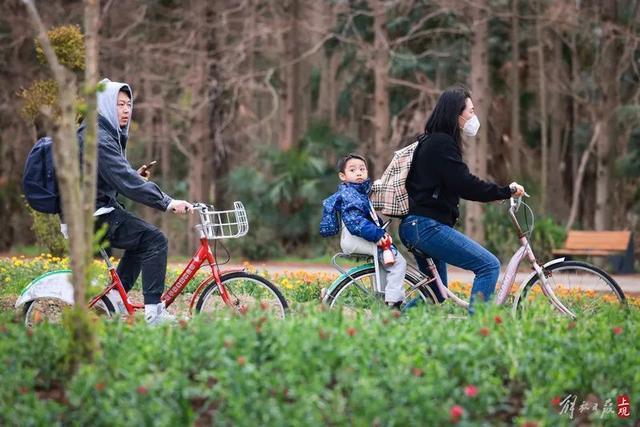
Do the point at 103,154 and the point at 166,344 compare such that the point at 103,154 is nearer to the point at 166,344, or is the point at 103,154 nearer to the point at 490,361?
the point at 166,344

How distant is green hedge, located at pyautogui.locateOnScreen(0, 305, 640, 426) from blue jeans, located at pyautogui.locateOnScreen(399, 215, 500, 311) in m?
1.06

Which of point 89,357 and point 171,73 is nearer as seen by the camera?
point 89,357

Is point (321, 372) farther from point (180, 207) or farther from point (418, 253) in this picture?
point (418, 253)

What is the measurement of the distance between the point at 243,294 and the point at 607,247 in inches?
525

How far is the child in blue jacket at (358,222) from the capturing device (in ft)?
23.1

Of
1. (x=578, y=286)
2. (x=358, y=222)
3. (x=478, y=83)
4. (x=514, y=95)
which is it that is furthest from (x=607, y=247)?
(x=358, y=222)

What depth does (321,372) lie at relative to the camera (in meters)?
5.02

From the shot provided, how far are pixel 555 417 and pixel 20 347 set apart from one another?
8.70ft

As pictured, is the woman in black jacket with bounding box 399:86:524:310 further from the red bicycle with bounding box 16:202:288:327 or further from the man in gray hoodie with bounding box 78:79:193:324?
the man in gray hoodie with bounding box 78:79:193:324

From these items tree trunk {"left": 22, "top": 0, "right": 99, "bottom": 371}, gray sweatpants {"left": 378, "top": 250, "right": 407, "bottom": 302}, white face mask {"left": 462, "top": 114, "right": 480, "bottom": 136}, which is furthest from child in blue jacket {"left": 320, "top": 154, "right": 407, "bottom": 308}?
tree trunk {"left": 22, "top": 0, "right": 99, "bottom": 371}

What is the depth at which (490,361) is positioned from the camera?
5.36 meters

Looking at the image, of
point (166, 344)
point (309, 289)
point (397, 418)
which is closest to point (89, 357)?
point (166, 344)

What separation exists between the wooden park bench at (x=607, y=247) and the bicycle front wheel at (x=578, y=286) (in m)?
11.5

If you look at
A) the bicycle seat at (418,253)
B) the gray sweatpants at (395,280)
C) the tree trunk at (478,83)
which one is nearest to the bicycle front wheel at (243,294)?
the gray sweatpants at (395,280)
